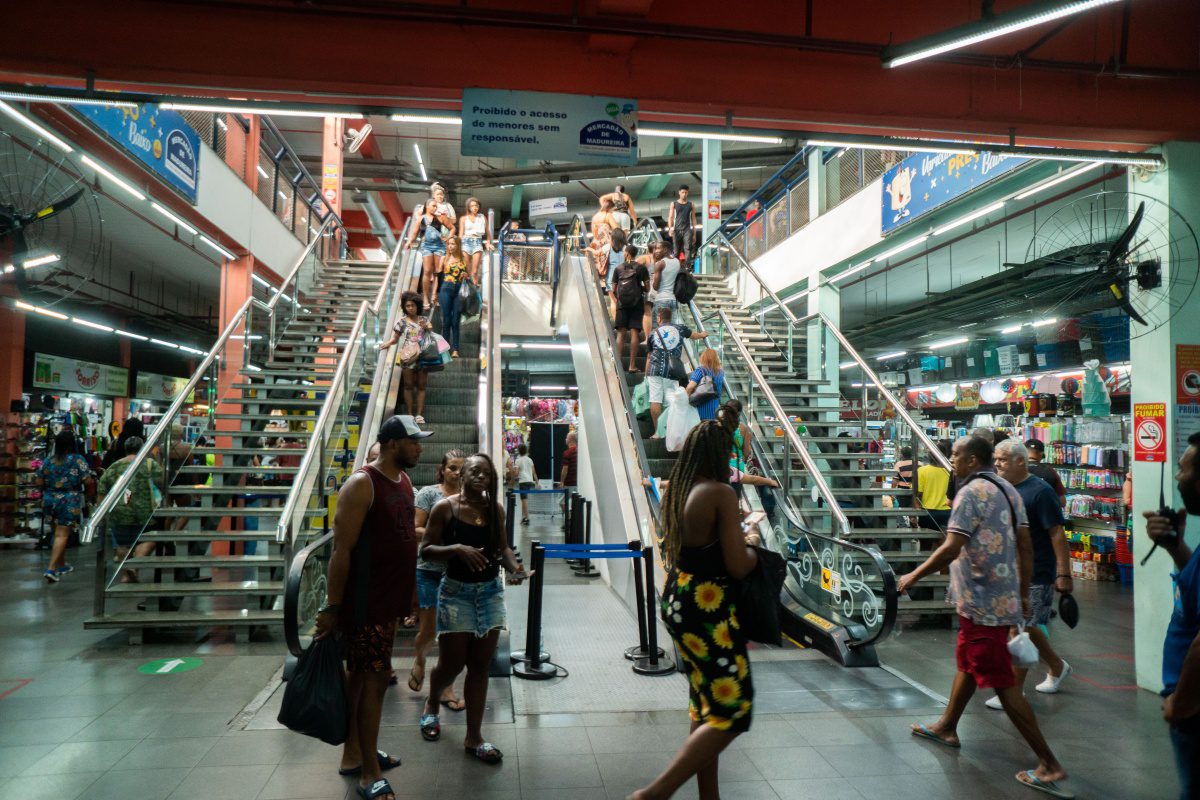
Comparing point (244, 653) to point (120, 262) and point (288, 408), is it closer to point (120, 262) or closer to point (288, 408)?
A: point (288, 408)

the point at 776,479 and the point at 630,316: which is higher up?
the point at 630,316

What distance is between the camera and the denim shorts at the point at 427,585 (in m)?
4.70

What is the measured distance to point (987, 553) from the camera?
3951 millimetres

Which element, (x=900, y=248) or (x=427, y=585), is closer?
(x=427, y=585)

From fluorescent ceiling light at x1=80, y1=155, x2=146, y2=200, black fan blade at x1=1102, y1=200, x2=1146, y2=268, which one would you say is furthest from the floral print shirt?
fluorescent ceiling light at x1=80, y1=155, x2=146, y2=200

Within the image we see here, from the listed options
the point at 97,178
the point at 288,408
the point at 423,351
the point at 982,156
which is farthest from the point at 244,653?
the point at 982,156

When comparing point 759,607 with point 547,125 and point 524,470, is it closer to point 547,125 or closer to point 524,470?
point 547,125

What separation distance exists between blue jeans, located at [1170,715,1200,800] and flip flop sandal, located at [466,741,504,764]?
2869 millimetres

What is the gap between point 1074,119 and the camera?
5672mm

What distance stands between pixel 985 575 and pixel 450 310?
7.90 metres

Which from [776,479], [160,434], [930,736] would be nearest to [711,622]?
[930,736]

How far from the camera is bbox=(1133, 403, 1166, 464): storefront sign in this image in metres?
5.31

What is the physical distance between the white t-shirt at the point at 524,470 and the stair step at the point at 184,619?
27.0 ft

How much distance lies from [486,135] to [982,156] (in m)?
5.34
